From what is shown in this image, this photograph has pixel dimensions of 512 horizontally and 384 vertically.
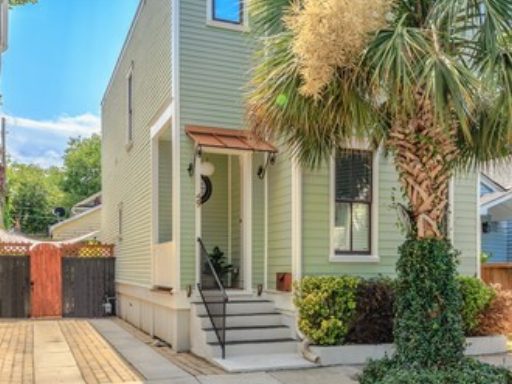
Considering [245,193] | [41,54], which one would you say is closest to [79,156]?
[41,54]

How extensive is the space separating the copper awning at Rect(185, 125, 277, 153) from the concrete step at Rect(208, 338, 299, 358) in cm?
314

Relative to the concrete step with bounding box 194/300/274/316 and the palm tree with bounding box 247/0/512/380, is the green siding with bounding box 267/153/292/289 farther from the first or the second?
the palm tree with bounding box 247/0/512/380

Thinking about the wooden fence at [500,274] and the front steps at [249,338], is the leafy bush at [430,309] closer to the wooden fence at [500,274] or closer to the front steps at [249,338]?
the front steps at [249,338]

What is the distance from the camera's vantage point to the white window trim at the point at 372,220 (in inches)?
348

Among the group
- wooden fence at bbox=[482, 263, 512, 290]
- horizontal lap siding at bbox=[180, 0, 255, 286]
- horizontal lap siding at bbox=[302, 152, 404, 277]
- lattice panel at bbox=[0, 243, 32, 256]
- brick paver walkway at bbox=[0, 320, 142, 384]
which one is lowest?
brick paver walkway at bbox=[0, 320, 142, 384]

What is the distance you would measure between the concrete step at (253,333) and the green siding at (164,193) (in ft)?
10.5

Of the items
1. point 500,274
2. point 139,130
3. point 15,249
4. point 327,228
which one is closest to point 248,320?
point 327,228

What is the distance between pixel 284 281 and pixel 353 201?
5.65 ft

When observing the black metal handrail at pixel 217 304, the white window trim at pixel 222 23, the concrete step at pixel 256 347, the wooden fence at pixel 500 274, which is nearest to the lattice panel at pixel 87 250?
the black metal handrail at pixel 217 304

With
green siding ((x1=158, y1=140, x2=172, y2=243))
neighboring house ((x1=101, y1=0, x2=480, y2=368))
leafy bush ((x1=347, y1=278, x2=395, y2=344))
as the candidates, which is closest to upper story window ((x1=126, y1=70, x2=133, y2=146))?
neighboring house ((x1=101, y1=0, x2=480, y2=368))

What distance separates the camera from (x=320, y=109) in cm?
642

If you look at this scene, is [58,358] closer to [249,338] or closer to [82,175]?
[249,338]

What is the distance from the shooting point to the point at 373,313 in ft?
27.5

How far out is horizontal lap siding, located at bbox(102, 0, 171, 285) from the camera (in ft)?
35.8
